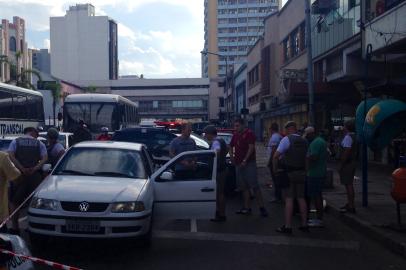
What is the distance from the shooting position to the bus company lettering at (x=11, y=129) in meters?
19.9

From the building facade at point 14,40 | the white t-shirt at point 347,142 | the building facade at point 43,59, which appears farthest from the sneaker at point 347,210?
the building facade at point 43,59

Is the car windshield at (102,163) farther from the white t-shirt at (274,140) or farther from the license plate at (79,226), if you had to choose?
the white t-shirt at (274,140)

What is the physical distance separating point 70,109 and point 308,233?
19.0 m

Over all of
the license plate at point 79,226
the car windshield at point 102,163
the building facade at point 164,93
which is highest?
the building facade at point 164,93

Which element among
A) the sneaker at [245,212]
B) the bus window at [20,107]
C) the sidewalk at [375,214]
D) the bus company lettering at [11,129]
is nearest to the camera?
the sidewalk at [375,214]

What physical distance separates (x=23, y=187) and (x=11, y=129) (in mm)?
12218

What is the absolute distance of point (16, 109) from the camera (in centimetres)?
2183

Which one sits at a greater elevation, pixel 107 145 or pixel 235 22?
pixel 235 22

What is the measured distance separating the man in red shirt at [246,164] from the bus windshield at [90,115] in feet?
52.4

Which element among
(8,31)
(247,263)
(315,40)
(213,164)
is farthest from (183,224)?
(8,31)

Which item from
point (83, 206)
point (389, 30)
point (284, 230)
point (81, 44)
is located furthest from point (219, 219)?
point (81, 44)

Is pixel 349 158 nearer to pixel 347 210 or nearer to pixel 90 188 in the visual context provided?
pixel 347 210

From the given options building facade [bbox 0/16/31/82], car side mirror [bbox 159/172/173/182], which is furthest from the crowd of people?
building facade [bbox 0/16/31/82]

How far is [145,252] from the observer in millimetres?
8273
